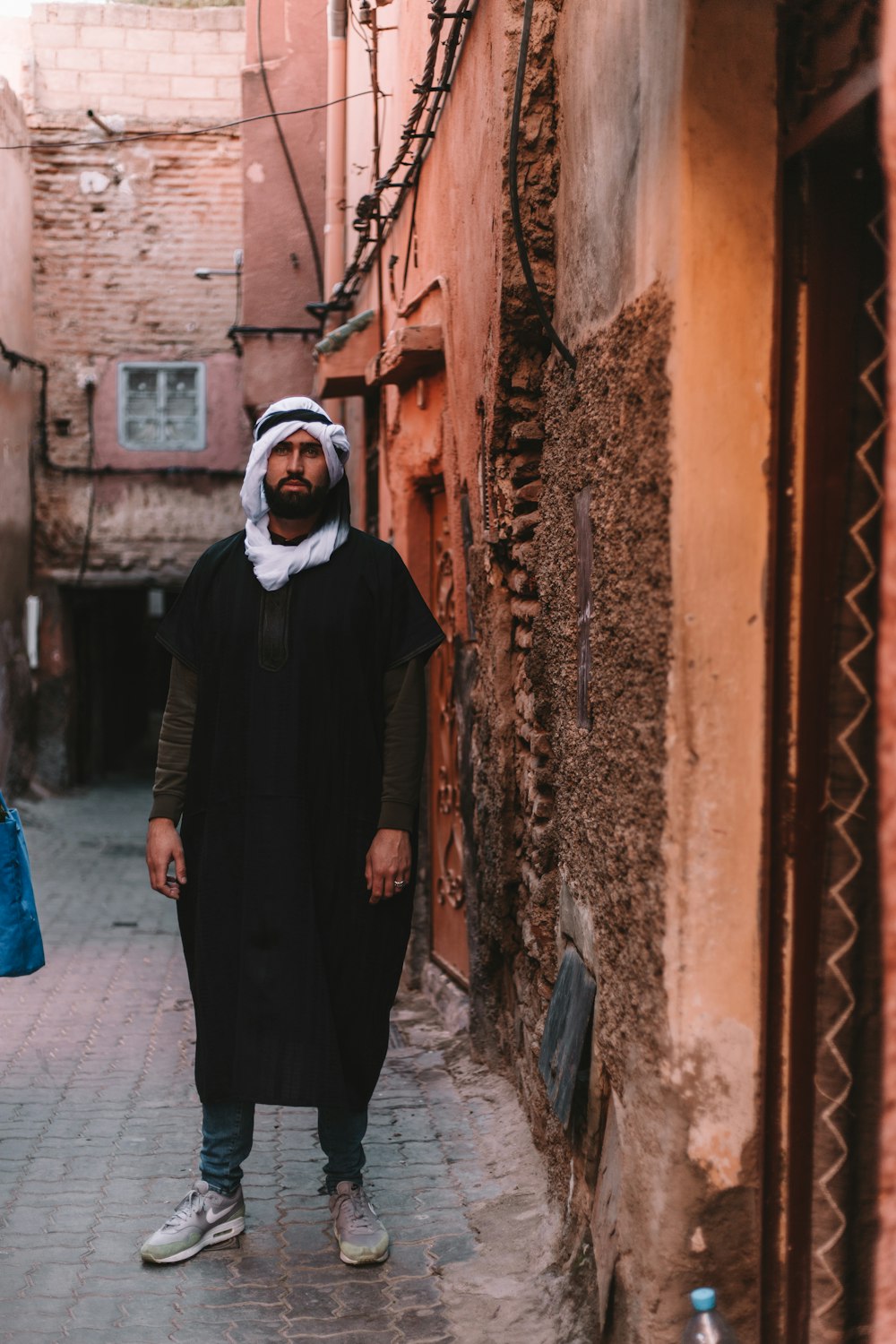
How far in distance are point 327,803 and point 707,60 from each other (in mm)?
1828

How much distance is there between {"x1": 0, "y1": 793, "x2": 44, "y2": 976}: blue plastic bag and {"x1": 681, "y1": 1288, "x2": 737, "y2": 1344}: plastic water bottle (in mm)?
2000

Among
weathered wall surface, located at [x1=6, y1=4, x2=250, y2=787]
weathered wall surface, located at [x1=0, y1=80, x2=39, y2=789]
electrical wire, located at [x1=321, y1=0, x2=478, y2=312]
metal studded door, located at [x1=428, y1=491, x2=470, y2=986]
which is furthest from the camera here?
weathered wall surface, located at [x1=6, y1=4, x2=250, y2=787]

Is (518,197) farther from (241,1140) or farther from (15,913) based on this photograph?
(241,1140)

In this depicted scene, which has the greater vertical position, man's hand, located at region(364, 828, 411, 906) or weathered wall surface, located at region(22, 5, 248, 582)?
→ weathered wall surface, located at region(22, 5, 248, 582)

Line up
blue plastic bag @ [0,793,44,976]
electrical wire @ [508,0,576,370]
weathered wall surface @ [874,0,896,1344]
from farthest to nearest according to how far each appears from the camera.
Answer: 1. blue plastic bag @ [0,793,44,976]
2. electrical wire @ [508,0,576,370]
3. weathered wall surface @ [874,0,896,1344]

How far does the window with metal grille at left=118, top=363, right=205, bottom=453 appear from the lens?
14.8m

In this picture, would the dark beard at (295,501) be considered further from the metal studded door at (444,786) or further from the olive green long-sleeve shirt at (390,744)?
the metal studded door at (444,786)

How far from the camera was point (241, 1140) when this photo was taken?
3408 millimetres

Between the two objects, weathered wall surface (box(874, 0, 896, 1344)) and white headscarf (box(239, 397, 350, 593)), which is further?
white headscarf (box(239, 397, 350, 593))

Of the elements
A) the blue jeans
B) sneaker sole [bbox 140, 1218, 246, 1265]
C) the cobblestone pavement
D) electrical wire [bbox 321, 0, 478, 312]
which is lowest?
the cobblestone pavement

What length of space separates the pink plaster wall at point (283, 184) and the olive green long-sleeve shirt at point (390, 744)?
26.7ft

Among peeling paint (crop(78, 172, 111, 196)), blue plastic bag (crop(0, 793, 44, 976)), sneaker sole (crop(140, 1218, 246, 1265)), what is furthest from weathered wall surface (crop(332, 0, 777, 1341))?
peeling paint (crop(78, 172, 111, 196))

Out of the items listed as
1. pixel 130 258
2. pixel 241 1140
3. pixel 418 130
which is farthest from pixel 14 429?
pixel 241 1140

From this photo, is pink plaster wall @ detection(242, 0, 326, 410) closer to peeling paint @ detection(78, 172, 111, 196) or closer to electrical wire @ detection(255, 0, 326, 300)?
electrical wire @ detection(255, 0, 326, 300)
